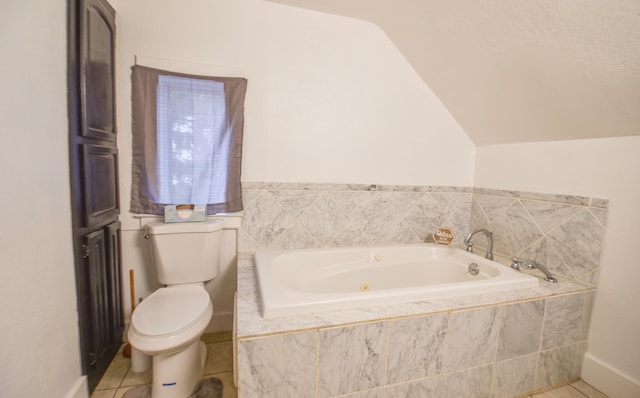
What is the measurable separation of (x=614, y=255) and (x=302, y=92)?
2.15 meters

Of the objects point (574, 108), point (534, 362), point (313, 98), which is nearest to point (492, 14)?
point (574, 108)

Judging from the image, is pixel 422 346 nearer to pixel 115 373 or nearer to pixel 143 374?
pixel 143 374

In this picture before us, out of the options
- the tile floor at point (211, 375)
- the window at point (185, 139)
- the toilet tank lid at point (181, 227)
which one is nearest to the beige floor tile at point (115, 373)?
the tile floor at point (211, 375)

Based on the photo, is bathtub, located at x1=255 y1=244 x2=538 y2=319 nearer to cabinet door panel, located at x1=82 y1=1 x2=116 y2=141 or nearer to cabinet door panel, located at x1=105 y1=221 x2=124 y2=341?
cabinet door panel, located at x1=105 y1=221 x2=124 y2=341

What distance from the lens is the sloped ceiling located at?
3.88 ft

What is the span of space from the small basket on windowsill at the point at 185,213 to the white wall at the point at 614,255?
2.37 meters

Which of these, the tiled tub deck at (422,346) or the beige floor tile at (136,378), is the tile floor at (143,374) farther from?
the tiled tub deck at (422,346)

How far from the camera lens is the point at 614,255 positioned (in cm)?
152

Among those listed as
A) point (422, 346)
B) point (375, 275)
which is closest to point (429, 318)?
point (422, 346)

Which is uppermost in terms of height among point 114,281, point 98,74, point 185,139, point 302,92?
point 302,92

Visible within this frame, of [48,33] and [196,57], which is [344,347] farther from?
[196,57]

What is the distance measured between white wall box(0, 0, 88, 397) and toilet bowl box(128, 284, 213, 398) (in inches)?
11.6

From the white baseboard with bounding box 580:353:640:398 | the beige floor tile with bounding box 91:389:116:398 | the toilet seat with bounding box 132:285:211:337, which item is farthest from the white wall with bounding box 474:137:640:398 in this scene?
the beige floor tile with bounding box 91:389:116:398

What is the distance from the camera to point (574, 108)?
5.06 ft
